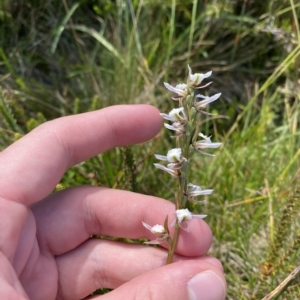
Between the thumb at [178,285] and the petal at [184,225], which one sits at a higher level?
the petal at [184,225]

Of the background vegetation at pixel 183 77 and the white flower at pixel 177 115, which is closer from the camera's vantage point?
the white flower at pixel 177 115

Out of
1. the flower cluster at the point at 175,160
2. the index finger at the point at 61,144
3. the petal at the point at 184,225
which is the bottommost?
the petal at the point at 184,225

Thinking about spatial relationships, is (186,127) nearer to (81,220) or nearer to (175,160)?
(175,160)

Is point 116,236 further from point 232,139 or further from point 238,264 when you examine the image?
point 232,139

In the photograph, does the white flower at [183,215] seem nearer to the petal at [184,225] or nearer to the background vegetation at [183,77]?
the petal at [184,225]

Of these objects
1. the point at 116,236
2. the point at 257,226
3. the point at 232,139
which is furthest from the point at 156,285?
the point at 232,139

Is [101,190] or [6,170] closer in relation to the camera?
[6,170]

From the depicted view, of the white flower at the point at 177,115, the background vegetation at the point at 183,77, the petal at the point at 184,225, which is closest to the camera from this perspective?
the white flower at the point at 177,115

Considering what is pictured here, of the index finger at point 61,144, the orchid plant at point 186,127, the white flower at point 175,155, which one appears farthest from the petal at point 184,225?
the index finger at point 61,144

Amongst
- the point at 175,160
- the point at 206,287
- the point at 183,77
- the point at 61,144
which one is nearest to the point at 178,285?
the point at 206,287
